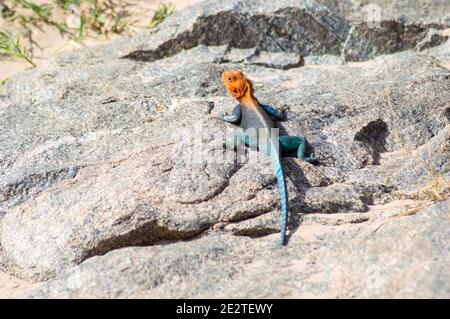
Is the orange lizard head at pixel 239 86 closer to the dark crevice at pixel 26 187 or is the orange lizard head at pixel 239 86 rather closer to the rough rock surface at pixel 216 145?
the rough rock surface at pixel 216 145

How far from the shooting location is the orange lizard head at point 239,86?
401 centimetres

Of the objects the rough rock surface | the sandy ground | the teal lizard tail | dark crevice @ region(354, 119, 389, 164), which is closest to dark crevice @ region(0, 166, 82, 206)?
the rough rock surface

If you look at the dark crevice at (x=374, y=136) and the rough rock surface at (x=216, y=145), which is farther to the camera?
the dark crevice at (x=374, y=136)

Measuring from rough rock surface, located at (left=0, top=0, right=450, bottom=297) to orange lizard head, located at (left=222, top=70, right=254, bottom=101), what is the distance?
0.42 ft

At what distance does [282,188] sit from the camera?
126 inches

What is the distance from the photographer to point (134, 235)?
315 centimetres

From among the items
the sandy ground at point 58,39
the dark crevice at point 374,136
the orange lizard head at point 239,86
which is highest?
the orange lizard head at point 239,86

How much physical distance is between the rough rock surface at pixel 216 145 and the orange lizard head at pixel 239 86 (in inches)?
5.0

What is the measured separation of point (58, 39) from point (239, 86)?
221 cm

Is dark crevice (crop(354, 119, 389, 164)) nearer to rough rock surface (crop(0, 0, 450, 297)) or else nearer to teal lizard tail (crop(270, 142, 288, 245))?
rough rock surface (crop(0, 0, 450, 297))

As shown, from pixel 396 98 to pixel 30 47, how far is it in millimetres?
2980

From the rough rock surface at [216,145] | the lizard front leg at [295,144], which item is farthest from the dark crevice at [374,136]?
the lizard front leg at [295,144]

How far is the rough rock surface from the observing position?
292 cm

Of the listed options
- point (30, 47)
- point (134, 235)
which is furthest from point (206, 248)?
point (30, 47)
